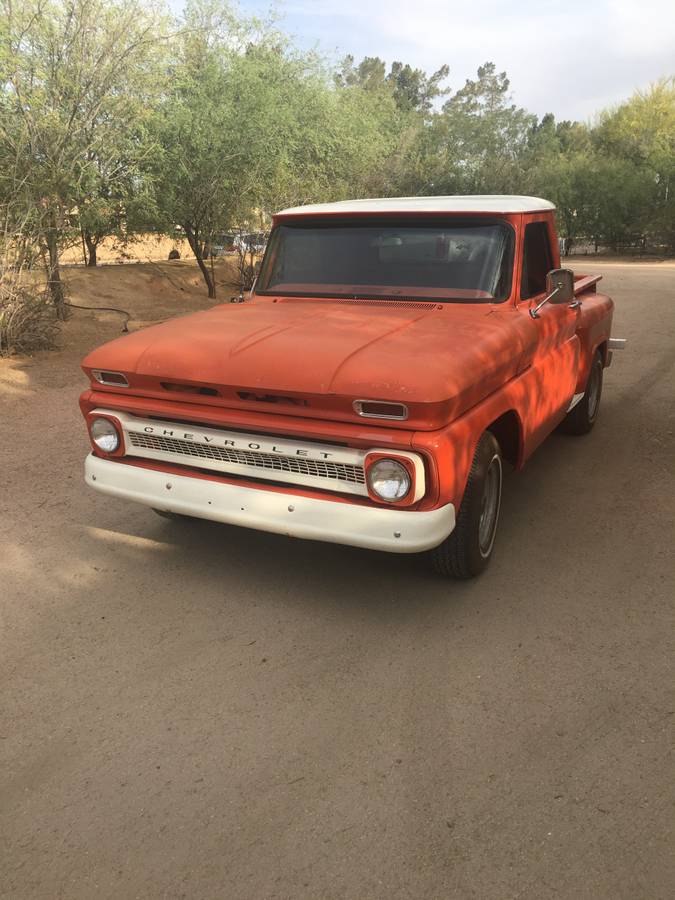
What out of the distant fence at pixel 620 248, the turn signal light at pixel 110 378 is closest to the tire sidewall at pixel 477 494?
the turn signal light at pixel 110 378

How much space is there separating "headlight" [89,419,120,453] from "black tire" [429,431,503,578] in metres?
1.67

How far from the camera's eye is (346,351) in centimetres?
312

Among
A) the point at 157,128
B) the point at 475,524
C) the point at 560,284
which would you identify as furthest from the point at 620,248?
the point at 475,524

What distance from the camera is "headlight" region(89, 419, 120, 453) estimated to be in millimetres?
3570

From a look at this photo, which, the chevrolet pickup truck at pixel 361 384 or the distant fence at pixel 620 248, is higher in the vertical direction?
the chevrolet pickup truck at pixel 361 384

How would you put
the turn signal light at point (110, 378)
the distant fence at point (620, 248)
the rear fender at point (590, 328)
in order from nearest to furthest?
1. the turn signal light at point (110, 378)
2. the rear fender at point (590, 328)
3. the distant fence at point (620, 248)

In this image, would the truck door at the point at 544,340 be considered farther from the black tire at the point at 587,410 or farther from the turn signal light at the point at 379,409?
the turn signal light at the point at 379,409

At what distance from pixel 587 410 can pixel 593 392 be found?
0.71ft

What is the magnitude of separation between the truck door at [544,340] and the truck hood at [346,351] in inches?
10.4

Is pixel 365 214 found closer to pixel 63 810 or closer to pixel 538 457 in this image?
pixel 538 457

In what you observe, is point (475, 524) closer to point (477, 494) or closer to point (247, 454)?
point (477, 494)

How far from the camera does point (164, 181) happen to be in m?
13.2

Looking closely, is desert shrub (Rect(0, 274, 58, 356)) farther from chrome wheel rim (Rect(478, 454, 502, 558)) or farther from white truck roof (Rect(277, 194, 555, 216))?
chrome wheel rim (Rect(478, 454, 502, 558))

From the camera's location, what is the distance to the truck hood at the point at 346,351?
2.91 meters
